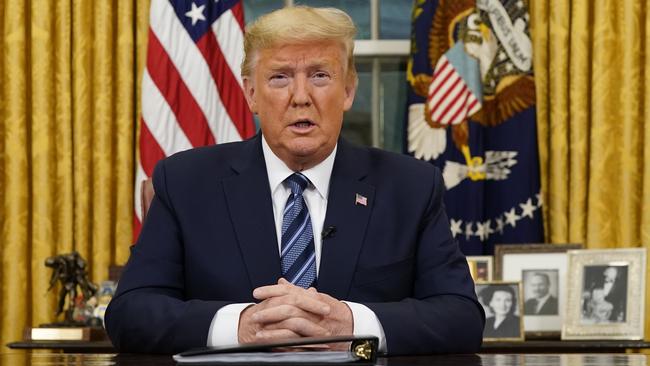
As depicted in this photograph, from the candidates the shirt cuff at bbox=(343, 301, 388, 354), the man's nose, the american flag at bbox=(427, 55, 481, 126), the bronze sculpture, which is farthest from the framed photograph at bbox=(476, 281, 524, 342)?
Answer: the shirt cuff at bbox=(343, 301, 388, 354)

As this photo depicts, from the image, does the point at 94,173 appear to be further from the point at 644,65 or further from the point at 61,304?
→ the point at 644,65

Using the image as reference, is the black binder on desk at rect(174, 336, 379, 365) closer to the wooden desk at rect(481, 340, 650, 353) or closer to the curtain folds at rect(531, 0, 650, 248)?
the wooden desk at rect(481, 340, 650, 353)

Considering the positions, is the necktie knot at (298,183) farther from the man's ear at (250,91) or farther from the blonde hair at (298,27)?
the blonde hair at (298,27)

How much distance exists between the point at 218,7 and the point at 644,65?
71.1 inches

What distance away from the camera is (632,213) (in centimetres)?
482

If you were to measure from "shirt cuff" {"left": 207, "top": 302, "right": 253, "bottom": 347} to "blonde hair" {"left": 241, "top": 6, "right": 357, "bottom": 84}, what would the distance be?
2.14ft

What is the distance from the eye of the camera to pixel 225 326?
2318 millimetres

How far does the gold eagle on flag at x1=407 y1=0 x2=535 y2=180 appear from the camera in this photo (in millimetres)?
4734

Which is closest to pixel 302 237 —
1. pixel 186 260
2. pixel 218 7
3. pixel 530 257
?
pixel 186 260

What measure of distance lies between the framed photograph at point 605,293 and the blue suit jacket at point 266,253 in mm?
1799

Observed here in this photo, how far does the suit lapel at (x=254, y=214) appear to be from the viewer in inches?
100

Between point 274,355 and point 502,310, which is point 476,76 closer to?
point 502,310

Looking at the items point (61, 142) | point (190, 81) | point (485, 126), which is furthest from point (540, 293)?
point (61, 142)

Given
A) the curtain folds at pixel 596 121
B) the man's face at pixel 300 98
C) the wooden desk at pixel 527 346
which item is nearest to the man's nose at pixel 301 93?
the man's face at pixel 300 98
